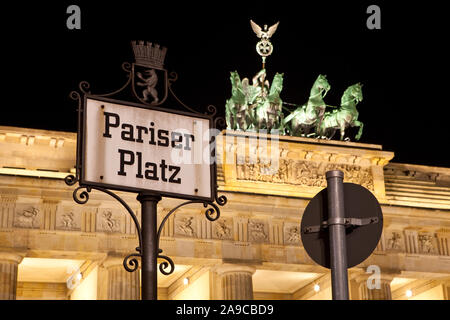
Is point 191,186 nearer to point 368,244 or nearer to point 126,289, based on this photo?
point 368,244

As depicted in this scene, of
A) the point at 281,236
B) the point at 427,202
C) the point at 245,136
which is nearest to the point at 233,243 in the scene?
the point at 281,236

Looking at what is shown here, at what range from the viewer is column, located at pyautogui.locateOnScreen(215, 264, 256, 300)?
2884 cm

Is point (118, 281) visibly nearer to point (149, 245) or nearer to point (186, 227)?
point (186, 227)

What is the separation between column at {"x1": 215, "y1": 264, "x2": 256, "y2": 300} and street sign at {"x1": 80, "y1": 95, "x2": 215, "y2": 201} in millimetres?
22852

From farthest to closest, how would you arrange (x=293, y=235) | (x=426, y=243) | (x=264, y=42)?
(x=264, y=42), (x=426, y=243), (x=293, y=235)

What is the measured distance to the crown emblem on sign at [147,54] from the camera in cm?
653

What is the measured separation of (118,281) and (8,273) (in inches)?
126

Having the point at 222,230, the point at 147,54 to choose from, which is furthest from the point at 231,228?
the point at 147,54

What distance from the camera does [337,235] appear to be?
5367 millimetres

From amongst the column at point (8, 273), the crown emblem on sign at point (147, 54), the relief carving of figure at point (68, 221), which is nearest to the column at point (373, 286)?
the relief carving of figure at point (68, 221)

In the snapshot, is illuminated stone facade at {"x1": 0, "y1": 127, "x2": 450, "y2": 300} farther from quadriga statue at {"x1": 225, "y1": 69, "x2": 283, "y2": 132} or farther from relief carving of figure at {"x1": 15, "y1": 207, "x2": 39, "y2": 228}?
quadriga statue at {"x1": 225, "y1": 69, "x2": 283, "y2": 132}

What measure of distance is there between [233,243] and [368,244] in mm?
24095

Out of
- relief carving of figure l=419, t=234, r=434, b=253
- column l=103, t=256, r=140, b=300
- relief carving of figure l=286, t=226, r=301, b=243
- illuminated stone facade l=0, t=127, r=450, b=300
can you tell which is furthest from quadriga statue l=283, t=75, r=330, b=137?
column l=103, t=256, r=140, b=300

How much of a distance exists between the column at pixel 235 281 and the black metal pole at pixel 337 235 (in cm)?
2355
